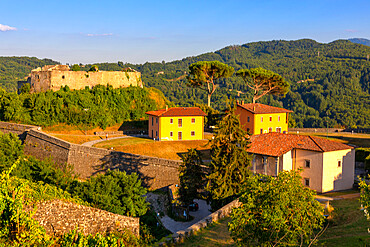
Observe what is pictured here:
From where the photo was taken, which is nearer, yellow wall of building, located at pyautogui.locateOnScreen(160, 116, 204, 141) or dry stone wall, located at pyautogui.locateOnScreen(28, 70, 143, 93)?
yellow wall of building, located at pyautogui.locateOnScreen(160, 116, 204, 141)

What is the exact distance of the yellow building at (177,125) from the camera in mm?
46750

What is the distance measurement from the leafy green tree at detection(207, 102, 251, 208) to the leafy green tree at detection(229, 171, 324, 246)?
10.5 meters

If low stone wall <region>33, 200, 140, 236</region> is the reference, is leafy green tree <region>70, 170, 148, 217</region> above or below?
below

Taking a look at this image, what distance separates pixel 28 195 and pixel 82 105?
149 ft

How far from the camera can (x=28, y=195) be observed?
12.6 meters

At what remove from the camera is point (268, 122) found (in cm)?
5153

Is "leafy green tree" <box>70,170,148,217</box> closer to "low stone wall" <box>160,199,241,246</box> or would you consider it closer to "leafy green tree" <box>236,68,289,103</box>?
"low stone wall" <box>160,199,241,246</box>

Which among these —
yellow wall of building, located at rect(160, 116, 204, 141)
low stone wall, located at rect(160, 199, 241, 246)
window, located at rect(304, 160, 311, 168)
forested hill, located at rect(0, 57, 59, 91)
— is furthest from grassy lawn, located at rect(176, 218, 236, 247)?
forested hill, located at rect(0, 57, 59, 91)

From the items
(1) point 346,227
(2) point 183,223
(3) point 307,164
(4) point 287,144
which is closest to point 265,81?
(4) point 287,144

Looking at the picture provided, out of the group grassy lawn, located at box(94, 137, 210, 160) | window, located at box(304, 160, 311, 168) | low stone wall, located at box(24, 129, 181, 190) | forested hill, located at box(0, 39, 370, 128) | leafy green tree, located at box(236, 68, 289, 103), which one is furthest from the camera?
forested hill, located at box(0, 39, 370, 128)

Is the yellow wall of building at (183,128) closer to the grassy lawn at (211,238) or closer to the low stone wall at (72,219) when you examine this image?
the grassy lawn at (211,238)

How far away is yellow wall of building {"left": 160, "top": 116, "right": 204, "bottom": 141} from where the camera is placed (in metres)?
46.8

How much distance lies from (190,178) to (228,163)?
13.3 ft

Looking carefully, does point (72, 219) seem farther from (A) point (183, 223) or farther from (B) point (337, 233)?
(A) point (183, 223)
